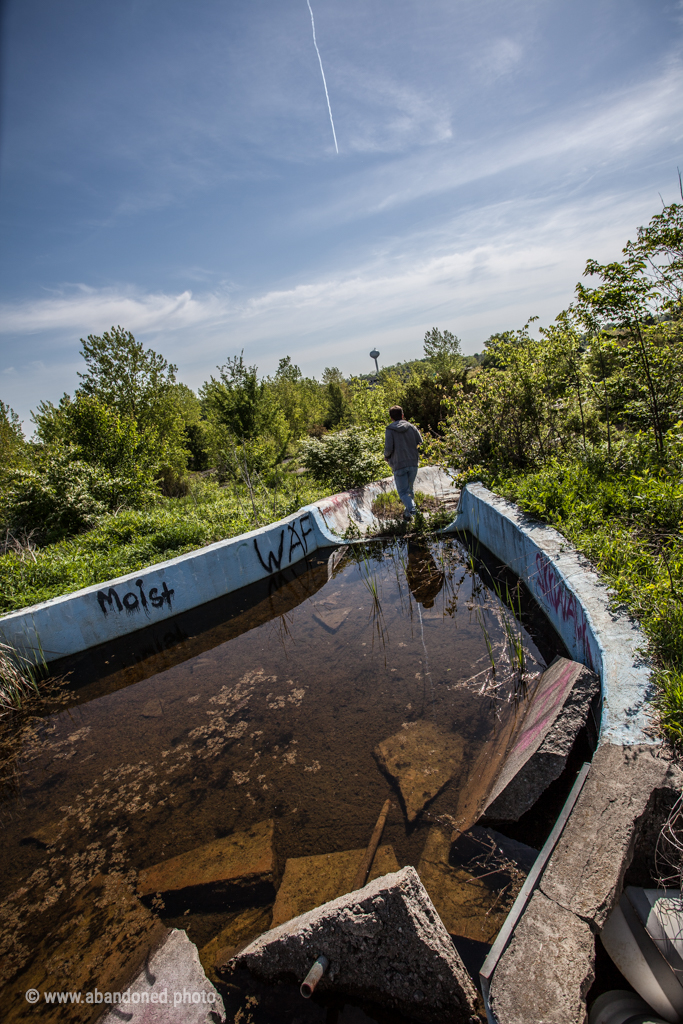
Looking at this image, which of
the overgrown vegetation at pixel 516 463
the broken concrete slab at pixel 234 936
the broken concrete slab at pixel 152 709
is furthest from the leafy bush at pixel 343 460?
the broken concrete slab at pixel 234 936

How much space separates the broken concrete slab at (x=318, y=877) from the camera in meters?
2.58

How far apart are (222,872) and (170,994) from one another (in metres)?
0.69

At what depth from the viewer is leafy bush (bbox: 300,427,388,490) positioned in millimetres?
10617

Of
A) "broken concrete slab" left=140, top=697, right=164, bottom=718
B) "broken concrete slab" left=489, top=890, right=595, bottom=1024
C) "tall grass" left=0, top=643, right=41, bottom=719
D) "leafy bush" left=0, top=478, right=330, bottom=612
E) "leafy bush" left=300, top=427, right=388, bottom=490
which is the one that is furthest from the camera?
"leafy bush" left=300, top=427, right=388, bottom=490

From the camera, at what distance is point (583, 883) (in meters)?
1.93

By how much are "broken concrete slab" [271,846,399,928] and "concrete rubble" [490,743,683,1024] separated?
1.05 metres

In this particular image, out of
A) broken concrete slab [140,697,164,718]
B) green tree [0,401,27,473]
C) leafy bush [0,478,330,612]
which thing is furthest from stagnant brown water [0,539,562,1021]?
green tree [0,401,27,473]

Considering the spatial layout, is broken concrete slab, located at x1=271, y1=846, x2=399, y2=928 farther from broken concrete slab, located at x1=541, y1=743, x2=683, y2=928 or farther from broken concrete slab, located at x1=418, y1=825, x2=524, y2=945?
broken concrete slab, located at x1=541, y1=743, x2=683, y2=928

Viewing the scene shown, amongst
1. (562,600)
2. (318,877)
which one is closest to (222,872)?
(318,877)

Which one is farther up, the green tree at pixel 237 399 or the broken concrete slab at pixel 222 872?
the green tree at pixel 237 399

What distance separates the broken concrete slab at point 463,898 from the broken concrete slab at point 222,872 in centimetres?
98

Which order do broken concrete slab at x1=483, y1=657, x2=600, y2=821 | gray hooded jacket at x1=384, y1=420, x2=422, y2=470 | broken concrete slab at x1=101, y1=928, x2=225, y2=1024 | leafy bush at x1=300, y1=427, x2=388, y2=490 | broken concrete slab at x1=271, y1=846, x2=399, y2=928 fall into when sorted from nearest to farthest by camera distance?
broken concrete slab at x1=101, y1=928, x2=225, y2=1024 < broken concrete slab at x1=271, y1=846, x2=399, y2=928 < broken concrete slab at x1=483, y1=657, x2=600, y2=821 < gray hooded jacket at x1=384, y1=420, x2=422, y2=470 < leafy bush at x1=300, y1=427, x2=388, y2=490

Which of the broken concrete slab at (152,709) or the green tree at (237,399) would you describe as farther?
the green tree at (237,399)

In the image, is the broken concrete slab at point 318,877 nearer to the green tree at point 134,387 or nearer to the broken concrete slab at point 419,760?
the broken concrete slab at point 419,760
